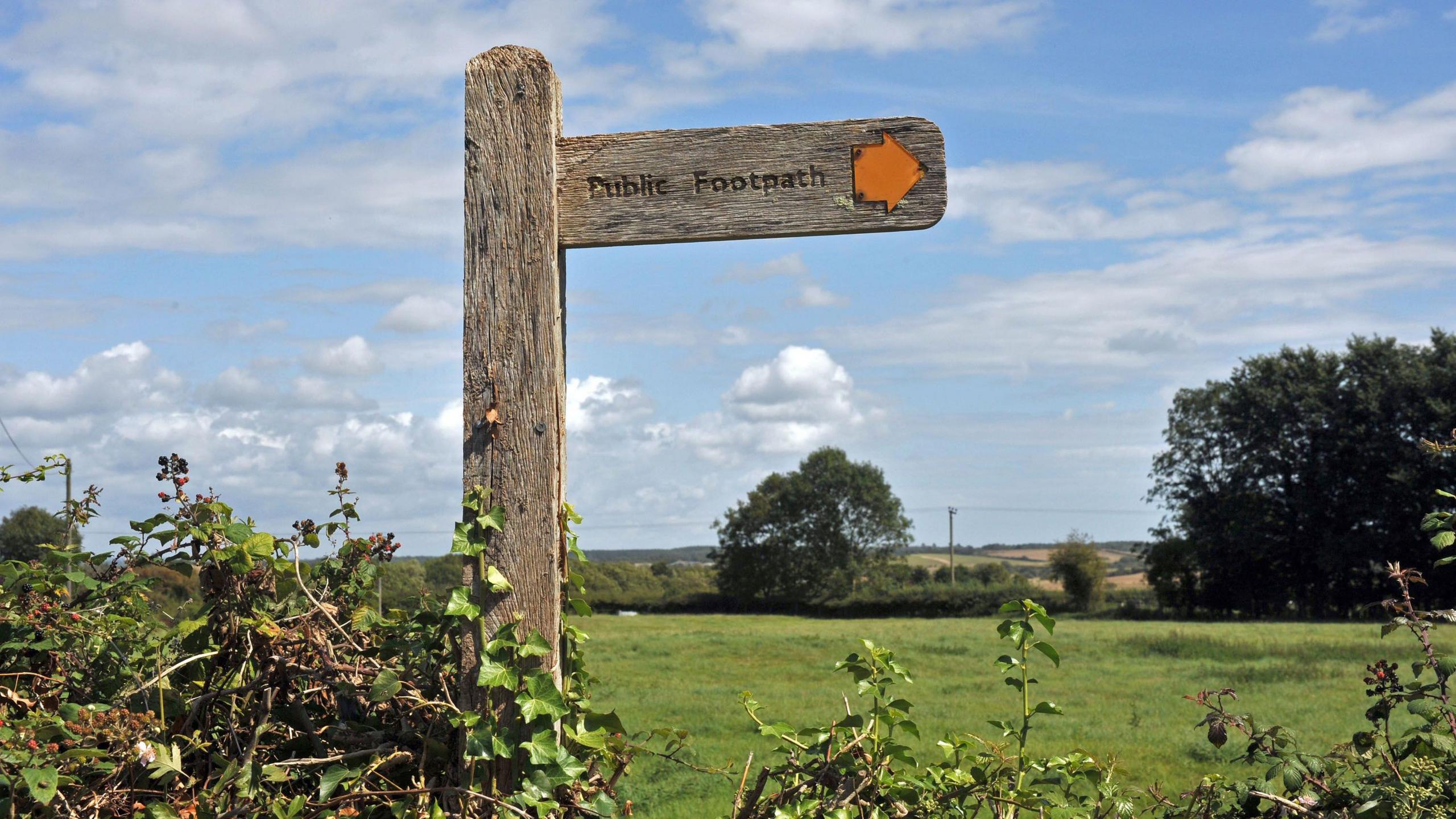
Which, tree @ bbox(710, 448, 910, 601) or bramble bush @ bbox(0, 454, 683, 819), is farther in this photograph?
tree @ bbox(710, 448, 910, 601)

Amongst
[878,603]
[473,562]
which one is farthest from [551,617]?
[878,603]

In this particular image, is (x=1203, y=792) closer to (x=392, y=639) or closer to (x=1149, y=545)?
(x=392, y=639)

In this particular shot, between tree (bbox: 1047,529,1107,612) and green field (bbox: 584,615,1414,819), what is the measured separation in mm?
25065

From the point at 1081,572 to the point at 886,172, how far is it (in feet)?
175

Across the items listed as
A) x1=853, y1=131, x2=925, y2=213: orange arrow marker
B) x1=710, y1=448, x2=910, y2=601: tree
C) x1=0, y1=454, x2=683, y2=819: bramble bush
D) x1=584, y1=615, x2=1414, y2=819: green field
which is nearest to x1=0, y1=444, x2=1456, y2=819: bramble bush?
x1=0, y1=454, x2=683, y2=819: bramble bush

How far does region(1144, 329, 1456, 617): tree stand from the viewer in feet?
134

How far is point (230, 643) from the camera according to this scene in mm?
2551

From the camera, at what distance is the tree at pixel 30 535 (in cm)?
324

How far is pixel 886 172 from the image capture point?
102 inches

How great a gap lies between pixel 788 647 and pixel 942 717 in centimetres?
966

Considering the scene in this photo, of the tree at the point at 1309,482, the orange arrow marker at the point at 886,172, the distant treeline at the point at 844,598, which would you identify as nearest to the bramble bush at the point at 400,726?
the orange arrow marker at the point at 886,172

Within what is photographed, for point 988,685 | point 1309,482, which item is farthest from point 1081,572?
point 988,685

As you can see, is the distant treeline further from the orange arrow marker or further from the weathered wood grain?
the orange arrow marker

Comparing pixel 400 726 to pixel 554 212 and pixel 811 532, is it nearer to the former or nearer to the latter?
pixel 554 212
